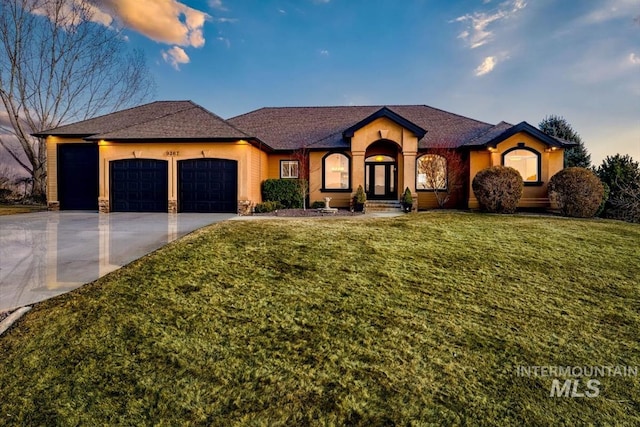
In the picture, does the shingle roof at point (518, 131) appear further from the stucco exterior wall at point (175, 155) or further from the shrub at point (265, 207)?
the stucco exterior wall at point (175, 155)

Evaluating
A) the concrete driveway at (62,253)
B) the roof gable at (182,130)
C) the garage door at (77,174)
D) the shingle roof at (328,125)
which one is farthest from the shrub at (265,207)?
the garage door at (77,174)

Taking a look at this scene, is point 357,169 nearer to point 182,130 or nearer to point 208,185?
point 208,185

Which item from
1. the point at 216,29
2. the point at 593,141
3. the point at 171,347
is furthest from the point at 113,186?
the point at 593,141

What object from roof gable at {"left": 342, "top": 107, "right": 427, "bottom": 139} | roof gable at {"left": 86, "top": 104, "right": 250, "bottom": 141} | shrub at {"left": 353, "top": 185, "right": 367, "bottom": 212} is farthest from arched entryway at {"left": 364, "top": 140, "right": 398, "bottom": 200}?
roof gable at {"left": 86, "top": 104, "right": 250, "bottom": 141}

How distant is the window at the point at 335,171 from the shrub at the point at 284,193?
72.3 inches

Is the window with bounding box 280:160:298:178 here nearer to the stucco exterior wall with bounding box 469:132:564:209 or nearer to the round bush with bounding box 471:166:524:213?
the stucco exterior wall with bounding box 469:132:564:209

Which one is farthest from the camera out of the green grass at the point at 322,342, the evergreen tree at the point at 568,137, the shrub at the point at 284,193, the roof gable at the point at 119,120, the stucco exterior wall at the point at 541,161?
the evergreen tree at the point at 568,137

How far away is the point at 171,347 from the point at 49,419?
970 mm

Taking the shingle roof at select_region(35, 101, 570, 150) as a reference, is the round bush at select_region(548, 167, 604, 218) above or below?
below

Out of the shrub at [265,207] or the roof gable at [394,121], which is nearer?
the shrub at [265,207]

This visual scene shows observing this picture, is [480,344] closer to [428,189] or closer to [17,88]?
[428,189]

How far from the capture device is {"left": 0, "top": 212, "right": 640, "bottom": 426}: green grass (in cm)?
243

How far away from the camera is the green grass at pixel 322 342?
7.96 feet

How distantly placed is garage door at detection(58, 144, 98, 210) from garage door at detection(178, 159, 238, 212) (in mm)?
5848
